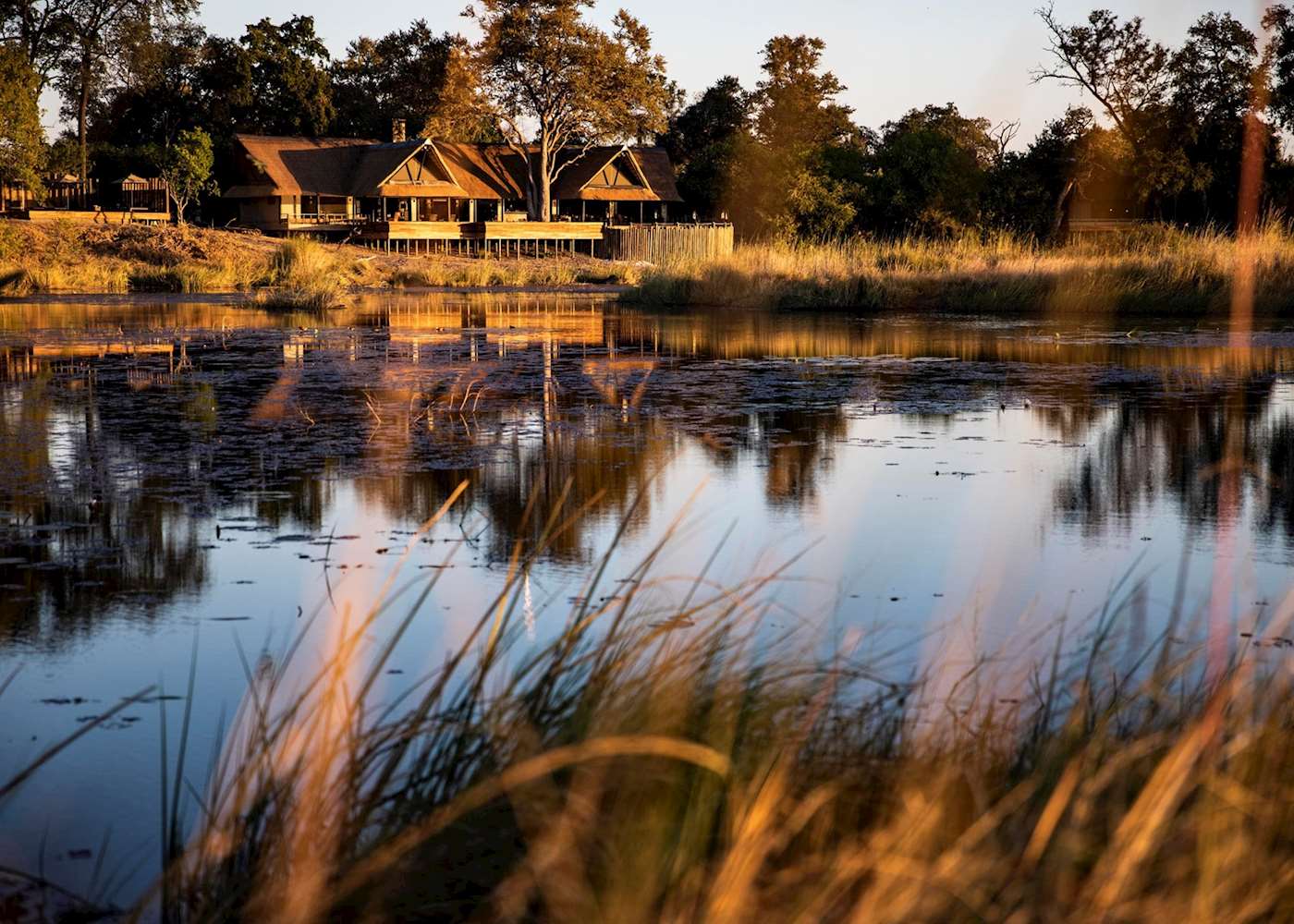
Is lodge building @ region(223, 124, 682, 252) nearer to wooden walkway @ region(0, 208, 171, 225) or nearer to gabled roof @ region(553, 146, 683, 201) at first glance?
gabled roof @ region(553, 146, 683, 201)

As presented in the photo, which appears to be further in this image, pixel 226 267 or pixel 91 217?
pixel 91 217

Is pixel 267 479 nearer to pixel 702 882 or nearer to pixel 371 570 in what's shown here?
pixel 371 570

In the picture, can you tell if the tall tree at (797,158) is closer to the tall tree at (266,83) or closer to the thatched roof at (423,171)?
the thatched roof at (423,171)

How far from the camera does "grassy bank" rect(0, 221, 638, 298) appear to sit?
36.0 metres

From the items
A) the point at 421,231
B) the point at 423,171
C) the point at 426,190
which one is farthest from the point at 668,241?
the point at 423,171

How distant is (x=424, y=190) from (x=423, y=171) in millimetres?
1188

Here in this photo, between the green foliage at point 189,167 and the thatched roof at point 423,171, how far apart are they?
1879mm

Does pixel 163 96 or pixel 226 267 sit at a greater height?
pixel 163 96

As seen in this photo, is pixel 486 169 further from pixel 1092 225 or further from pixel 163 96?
pixel 1092 225

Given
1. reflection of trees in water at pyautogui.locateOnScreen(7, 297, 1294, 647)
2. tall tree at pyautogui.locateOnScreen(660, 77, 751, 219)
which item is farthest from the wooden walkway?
reflection of trees in water at pyautogui.locateOnScreen(7, 297, 1294, 647)

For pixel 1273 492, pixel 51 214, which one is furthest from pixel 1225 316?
pixel 51 214

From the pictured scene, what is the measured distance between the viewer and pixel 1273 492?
812 centimetres

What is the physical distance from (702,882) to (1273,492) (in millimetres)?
6045

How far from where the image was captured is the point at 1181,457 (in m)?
9.25
